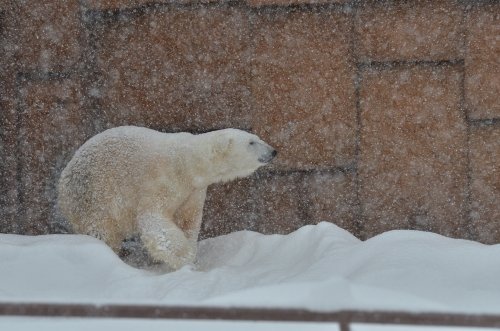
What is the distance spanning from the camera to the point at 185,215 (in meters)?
4.50

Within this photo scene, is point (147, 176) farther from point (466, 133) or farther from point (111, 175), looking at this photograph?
point (466, 133)

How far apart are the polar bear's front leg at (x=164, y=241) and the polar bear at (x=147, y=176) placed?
1cm

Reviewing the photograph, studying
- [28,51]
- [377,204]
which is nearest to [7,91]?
[28,51]

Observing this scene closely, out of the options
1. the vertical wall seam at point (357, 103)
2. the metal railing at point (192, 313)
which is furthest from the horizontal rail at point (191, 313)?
the vertical wall seam at point (357, 103)

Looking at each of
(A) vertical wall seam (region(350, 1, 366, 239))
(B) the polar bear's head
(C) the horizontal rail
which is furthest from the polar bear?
(C) the horizontal rail

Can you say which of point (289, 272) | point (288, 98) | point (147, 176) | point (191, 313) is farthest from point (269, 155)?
point (191, 313)

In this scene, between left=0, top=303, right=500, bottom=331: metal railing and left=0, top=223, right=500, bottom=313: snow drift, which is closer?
left=0, top=303, right=500, bottom=331: metal railing

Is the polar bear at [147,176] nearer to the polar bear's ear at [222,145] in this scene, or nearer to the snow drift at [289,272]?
the polar bear's ear at [222,145]

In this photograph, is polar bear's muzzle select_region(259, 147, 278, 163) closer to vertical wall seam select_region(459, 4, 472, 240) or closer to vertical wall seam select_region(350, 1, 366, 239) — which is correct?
vertical wall seam select_region(350, 1, 366, 239)

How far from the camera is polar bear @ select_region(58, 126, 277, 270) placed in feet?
14.2

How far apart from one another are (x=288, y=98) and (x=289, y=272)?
133 centimetres

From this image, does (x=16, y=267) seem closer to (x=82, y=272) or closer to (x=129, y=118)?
(x=82, y=272)

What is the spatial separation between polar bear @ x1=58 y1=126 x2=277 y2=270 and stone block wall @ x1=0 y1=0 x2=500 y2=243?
0.44 m

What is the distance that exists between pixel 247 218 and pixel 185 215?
61 centimetres
